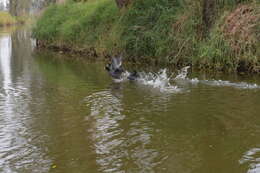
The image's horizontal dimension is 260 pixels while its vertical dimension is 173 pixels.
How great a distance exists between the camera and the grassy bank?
13.5 metres

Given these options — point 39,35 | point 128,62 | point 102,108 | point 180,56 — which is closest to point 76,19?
point 39,35

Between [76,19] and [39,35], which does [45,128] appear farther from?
[39,35]

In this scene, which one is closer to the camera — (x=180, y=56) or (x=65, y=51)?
(x=180, y=56)

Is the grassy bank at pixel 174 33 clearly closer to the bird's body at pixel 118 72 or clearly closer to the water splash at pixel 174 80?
the water splash at pixel 174 80

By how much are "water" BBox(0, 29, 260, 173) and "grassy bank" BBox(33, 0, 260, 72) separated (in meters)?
1.20

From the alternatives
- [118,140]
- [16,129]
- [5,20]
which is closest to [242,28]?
[118,140]

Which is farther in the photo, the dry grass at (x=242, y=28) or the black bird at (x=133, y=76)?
the dry grass at (x=242, y=28)

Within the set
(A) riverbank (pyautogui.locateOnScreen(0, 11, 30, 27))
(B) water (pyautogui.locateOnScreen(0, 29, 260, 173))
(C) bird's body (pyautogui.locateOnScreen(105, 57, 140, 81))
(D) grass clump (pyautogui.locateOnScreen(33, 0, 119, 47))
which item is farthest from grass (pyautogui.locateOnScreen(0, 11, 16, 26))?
(C) bird's body (pyautogui.locateOnScreen(105, 57, 140, 81))

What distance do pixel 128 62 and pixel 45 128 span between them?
10527 millimetres

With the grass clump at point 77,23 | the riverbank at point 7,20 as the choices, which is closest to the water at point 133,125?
the grass clump at point 77,23

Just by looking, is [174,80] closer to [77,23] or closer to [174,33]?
[174,33]

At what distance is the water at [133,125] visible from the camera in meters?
5.78

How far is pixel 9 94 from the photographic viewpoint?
1124 centimetres

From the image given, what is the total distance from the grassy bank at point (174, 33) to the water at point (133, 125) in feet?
3.93
